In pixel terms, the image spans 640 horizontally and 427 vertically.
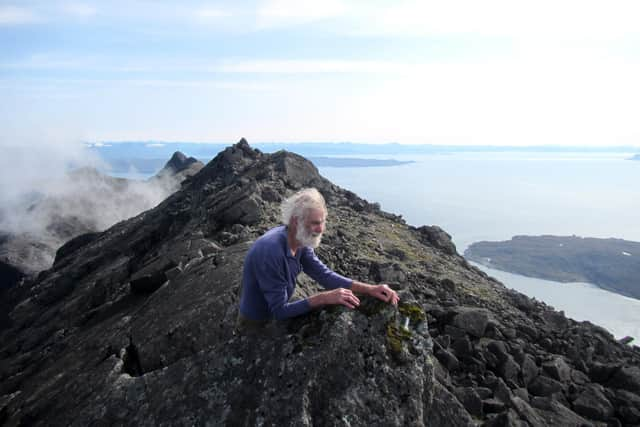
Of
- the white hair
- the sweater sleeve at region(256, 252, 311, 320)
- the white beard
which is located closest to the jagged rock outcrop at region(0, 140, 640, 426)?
the sweater sleeve at region(256, 252, 311, 320)

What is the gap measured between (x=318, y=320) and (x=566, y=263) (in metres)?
155

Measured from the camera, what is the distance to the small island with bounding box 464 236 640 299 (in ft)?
432

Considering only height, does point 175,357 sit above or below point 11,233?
above

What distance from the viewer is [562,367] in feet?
44.9

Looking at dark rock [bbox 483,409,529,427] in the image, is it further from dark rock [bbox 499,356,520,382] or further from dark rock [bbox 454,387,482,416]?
dark rock [bbox 499,356,520,382]

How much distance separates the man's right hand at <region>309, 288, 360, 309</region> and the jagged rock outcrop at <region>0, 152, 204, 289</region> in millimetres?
72547

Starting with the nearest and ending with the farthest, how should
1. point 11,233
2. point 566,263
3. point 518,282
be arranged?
point 11,233, point 518,282, point 566,263

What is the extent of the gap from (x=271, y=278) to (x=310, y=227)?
3.04 ft

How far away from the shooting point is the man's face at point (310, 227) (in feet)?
21.9

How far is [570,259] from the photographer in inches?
5650

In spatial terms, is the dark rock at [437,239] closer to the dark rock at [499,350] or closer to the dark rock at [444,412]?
the dark rock at [499,350]

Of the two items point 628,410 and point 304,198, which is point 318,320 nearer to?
point 304,198

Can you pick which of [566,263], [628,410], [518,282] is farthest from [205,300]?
[566,263]

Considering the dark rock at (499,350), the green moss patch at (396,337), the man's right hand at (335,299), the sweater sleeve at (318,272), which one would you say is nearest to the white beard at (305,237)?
the sweater sleeve at (318,272)
